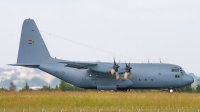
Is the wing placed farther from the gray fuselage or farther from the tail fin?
the tail fin

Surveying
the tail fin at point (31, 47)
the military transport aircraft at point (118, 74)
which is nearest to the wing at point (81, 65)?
the military transport aircraft at point (118, 74)

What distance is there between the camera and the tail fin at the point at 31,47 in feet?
182

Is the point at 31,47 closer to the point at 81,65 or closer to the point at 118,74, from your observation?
the point at 81,65

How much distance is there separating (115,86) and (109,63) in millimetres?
2926

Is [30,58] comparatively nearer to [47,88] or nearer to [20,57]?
[20,57]

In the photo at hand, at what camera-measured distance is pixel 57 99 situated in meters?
40.4

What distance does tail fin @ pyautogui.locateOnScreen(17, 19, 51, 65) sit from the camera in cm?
5562

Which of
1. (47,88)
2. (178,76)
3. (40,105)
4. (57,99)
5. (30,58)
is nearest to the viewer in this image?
(40,105)

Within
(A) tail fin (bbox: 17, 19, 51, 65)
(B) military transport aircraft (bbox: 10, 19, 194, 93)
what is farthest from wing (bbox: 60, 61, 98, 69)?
(A) tail fin (bbox: 17, 19, 51, 65)

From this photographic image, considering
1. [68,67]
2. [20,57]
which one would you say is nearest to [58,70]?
[68,67]

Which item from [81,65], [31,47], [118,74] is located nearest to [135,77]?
[118,74]

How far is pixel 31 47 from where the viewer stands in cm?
5612

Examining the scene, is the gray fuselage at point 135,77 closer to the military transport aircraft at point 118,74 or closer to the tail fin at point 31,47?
the military transport aircraft at point 118,74

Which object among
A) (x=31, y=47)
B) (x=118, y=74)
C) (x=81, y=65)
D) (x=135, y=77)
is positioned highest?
(x=31, y=47)
